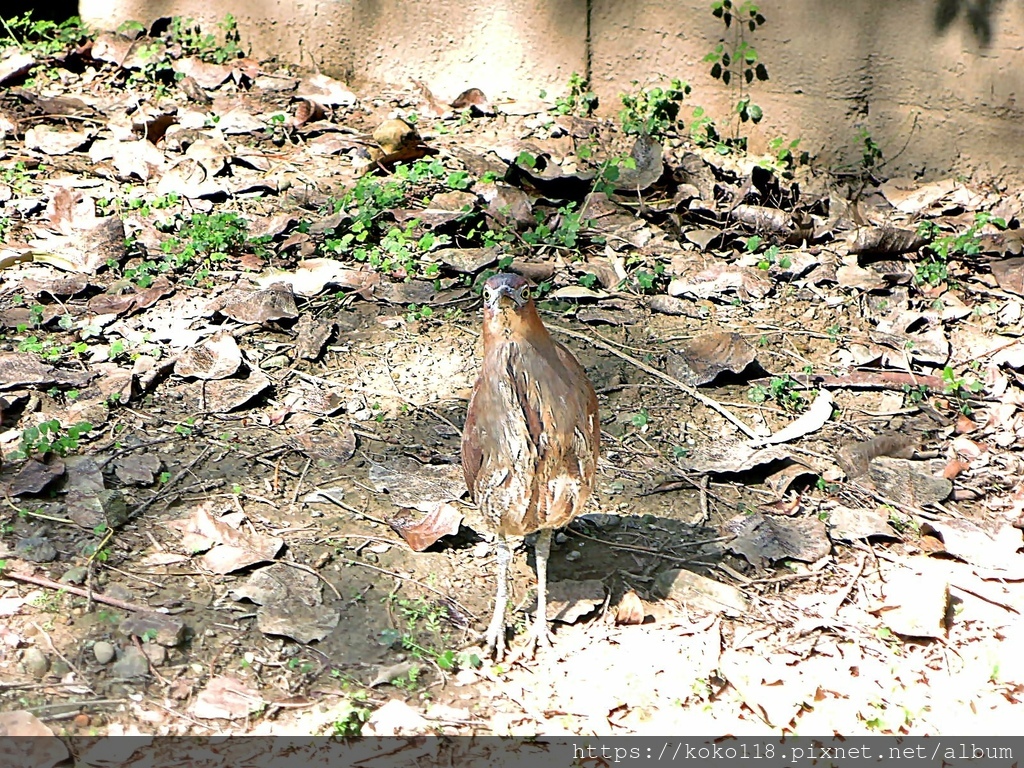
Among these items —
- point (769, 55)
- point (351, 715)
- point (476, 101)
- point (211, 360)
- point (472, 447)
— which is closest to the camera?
point (351, 715)

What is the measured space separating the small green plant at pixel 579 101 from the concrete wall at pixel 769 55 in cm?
5

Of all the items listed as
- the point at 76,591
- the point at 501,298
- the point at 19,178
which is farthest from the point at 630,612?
the point at 19,178

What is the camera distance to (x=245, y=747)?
10.3 feet

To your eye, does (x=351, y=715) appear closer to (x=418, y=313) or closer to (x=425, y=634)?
(x=425, y=634)

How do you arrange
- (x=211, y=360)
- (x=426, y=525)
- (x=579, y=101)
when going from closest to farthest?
(x=426, y=525) < (x=211, y=360) < (x=579, y=101)

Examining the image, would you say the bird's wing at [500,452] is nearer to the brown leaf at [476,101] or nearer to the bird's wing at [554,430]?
the bird's wing at [554,430]

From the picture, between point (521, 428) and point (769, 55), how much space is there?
12.1 ft

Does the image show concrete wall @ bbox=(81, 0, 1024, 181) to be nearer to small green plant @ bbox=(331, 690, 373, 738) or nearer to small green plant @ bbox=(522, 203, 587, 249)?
small green plant @ bbox=(522, 203, 587, 249)

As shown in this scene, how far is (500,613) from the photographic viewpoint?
3598mm

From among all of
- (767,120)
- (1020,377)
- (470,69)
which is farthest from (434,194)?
(1020,377)

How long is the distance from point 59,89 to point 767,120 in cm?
432

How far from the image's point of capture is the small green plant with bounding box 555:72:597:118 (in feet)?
22.0

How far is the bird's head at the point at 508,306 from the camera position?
3387 mm

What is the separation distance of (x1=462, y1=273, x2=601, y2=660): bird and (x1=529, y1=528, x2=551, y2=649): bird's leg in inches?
1.8
